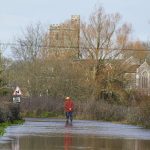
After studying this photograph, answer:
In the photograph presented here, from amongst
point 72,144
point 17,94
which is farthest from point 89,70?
point 72,144

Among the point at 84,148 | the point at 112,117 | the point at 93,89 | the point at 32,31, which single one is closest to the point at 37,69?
the point at 93,89

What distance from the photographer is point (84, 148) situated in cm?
1966

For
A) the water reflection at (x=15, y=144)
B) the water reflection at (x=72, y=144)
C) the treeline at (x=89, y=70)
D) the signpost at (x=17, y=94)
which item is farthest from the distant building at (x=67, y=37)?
the water reflection at (x=15, y=144)

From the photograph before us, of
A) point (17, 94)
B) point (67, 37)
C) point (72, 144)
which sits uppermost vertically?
point (67, 37)

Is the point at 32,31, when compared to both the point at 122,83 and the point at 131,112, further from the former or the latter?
the point at 131,112

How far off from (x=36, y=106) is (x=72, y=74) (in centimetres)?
884

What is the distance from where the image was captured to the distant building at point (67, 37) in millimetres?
71438

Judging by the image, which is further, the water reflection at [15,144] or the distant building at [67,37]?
the distant building at [67,37]

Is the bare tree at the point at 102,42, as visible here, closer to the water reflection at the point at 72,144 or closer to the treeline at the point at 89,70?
the treeline at the point at 89,70

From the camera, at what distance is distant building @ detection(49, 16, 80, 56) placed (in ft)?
234

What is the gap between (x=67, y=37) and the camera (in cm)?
7406

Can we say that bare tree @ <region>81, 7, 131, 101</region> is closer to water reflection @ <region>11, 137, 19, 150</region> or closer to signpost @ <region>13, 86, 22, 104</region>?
signpost @ <region>13, 86, 22, 104</region>

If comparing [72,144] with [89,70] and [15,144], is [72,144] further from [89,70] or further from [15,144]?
[89,70]

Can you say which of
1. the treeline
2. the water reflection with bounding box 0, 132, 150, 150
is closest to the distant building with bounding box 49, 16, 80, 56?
the treeline
